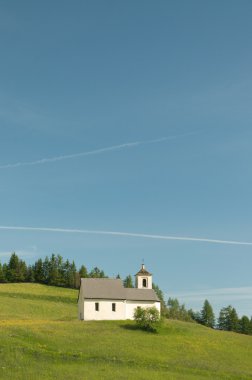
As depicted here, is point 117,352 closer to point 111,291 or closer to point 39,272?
point 111,291

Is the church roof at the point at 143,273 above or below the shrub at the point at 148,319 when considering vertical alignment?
above

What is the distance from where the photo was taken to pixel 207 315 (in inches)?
5477

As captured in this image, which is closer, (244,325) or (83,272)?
(244,325)

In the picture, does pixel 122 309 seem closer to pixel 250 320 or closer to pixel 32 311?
pixel 32 311

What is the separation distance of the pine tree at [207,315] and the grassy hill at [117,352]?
2474 inches

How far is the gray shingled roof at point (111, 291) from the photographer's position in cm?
8106

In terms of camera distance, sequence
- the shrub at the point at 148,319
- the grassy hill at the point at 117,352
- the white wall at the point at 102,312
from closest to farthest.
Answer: the grassy hill at the point at 117,352, the shrub at the point at 148,319, the white wall at the point at 102,312

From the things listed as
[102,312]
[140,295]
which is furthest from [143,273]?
[102,312]

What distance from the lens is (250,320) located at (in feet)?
429

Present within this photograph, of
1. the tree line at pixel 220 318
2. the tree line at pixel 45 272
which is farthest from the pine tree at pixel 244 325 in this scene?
the tree line at pixel 45 272

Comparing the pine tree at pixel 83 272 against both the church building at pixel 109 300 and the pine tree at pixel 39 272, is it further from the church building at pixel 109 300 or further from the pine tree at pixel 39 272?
the church building at pixel 109 300

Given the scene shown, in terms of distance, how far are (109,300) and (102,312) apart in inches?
78.7

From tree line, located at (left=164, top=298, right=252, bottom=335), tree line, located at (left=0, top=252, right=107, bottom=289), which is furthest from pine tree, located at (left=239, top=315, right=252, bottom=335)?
tree line, located at (left=0, top=252, right=107, bottom=289)

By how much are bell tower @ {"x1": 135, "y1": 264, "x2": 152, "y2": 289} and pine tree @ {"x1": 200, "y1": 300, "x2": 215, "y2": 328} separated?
54014mm
